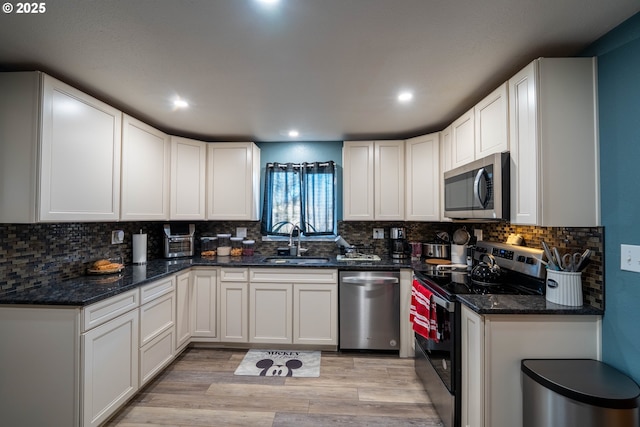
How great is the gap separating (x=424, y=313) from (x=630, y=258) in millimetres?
1132

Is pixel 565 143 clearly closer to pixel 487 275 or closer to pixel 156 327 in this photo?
pixel 487 275

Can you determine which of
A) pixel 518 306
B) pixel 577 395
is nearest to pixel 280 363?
pixel 518 306

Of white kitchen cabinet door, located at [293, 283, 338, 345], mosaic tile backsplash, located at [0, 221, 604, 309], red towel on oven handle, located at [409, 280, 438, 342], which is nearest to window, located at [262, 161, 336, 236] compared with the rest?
white kitchen cabinet door, located at [293, 283, 338, 345]

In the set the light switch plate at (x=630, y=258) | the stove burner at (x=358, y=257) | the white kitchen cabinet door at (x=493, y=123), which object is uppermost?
the white kitchen cabinet door at (x=493, y=123)

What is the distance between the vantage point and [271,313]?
2.73 m

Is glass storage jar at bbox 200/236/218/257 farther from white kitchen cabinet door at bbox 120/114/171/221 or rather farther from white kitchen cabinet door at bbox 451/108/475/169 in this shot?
white kitchen cabinet door at bbox 451/108/475/169

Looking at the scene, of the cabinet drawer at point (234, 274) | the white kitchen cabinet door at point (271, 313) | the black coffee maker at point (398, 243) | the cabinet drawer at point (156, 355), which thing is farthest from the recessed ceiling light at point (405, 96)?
the cabinet drawer at point (156, 355)

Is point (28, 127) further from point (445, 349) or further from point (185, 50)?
point (445, 349)

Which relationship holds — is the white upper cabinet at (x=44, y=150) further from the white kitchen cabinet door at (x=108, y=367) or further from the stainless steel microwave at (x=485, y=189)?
the stainless steel microwave at (x=485, y=189)

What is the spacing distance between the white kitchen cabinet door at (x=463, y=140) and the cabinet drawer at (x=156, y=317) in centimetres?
285

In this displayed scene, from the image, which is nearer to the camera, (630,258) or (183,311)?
(630,258)

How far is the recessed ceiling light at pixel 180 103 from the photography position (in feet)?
7.20

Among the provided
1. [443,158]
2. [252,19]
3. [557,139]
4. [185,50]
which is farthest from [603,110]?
[185,50]

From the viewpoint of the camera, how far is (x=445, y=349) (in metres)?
1.77
